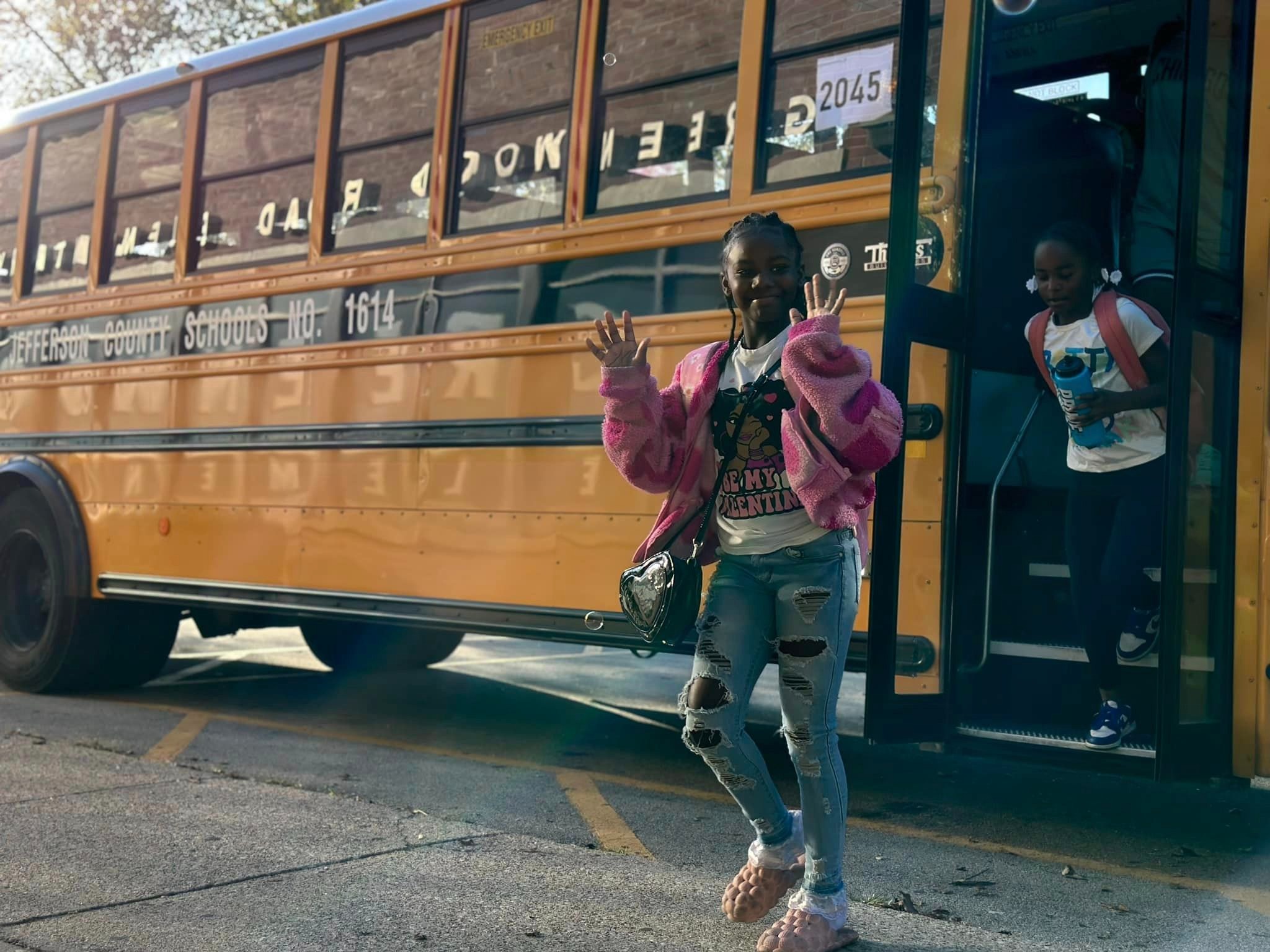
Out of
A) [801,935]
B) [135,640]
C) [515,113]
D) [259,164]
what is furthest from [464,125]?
[801,935]

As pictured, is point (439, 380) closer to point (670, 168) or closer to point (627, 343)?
point (670, 168)

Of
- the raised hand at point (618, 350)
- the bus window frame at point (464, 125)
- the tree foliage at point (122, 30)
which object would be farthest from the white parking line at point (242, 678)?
the tree foliage at point (122, 30)

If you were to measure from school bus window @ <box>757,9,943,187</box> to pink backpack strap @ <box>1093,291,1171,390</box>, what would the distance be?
0.79 m

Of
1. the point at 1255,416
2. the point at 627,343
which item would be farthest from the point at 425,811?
the point at 1255,416

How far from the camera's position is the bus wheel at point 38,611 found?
697cm

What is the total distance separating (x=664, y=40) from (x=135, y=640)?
4.18 m

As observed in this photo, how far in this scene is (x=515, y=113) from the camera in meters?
5.37

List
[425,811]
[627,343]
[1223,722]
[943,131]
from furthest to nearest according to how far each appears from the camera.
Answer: [425,811]
[943,131]
[1223,722]
[627,343]

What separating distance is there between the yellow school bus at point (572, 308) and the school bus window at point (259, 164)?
2 cm

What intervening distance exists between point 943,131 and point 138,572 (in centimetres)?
433

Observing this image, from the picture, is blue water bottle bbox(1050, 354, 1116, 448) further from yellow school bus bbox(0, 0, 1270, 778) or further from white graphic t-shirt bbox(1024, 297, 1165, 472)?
yellow school bus bbox(0, 0, 1270, 778)

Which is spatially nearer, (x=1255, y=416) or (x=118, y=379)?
(x=1255, y=416)

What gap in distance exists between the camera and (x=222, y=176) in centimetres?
648

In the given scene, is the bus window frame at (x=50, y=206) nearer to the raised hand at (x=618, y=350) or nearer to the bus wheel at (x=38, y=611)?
the bus wheel at (x=38, y=611)
